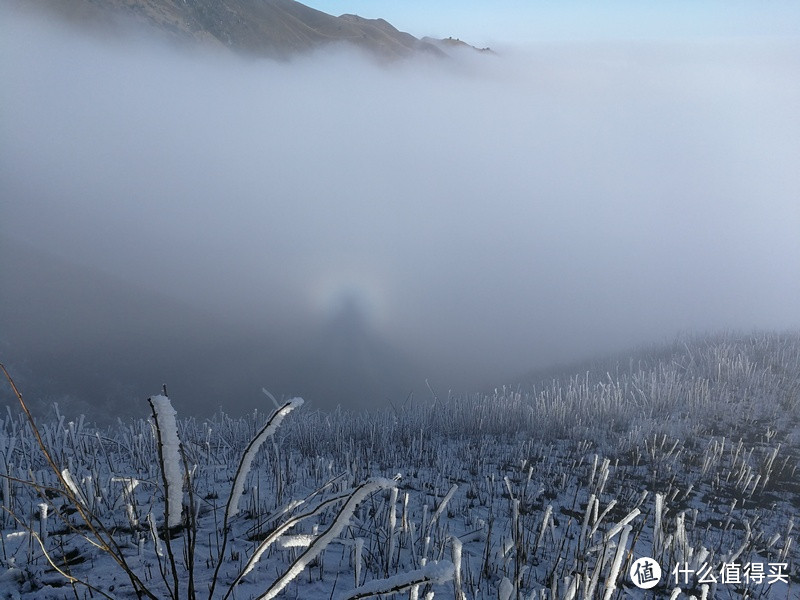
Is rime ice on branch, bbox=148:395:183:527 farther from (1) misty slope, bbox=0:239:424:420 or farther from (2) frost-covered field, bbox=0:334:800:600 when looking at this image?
(1) misty slope, bbox=0:239:424:420

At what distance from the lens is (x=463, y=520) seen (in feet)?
14.5

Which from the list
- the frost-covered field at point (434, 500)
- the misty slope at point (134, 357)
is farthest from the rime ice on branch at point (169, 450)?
the misty slope at point (134, 357)

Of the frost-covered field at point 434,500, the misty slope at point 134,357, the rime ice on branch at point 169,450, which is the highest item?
the rime ice on branch at point 169,450

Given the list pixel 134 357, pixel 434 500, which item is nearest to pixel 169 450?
pixel 434 500

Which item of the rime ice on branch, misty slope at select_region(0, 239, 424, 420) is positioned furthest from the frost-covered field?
misty slope at select_region(0, 239, 424, 420)

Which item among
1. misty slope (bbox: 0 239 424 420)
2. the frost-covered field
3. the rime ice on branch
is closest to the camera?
the rime ice on branch

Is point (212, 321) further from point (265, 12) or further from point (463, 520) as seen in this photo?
point (265, 12)

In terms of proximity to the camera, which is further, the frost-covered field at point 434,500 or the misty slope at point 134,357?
the misty slope at point 134,357

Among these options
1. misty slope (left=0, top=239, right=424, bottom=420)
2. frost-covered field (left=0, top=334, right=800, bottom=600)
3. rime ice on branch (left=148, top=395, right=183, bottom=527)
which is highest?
rime ice on branch (left=148, top=395, right=183, bottom=527)

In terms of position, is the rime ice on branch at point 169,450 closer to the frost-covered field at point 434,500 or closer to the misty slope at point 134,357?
the frost-covered field at point 434,500

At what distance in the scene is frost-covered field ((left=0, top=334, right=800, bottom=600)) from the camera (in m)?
2.25

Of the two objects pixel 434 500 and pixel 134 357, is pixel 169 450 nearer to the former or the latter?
pixel 434 500

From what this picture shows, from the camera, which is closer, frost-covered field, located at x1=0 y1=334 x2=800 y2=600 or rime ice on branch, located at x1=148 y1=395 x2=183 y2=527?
rime ice on branch, located at x1=148 y1=395 x2=183 y2=527

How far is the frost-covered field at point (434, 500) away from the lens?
7.39 feet
